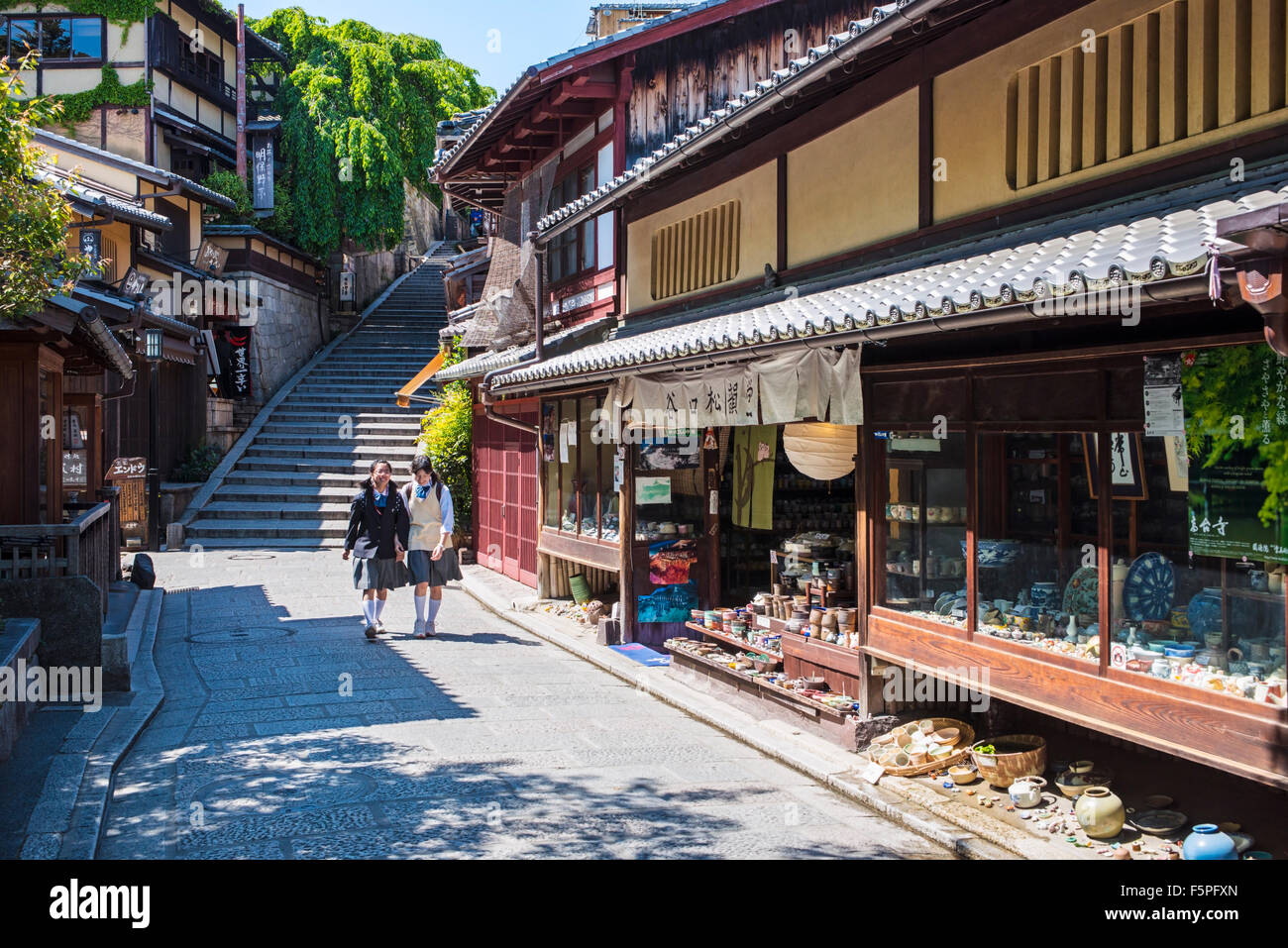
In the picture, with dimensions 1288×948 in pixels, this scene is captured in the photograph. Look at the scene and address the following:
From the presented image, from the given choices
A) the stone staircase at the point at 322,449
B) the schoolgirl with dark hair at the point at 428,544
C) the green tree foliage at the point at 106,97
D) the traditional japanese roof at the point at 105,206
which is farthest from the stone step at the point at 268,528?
the green tree foliage at the point at 106,97

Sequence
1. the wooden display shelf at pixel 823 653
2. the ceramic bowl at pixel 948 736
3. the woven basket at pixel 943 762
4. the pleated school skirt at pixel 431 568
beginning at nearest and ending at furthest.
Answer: the woven basket at pixel 943 762 < the ceramic bowl at pixel 948 736 < the wooden display shelf at pixel 823 653 < the pleated school skirt at pixel 431 568

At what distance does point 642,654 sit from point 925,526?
5.86m

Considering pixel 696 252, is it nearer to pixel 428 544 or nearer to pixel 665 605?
pixel 665 605

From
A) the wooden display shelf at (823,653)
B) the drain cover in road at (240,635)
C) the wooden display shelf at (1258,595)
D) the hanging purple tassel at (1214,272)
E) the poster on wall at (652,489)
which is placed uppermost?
Result: the hanging purple tassel at (1214,272)

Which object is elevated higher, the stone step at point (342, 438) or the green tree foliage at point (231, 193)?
the green tree foliage at point (231, 193)

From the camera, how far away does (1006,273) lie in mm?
6629

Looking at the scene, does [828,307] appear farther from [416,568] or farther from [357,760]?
[416,568]

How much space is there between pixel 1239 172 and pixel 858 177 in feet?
13.6

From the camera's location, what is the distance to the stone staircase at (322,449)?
25.9 meters

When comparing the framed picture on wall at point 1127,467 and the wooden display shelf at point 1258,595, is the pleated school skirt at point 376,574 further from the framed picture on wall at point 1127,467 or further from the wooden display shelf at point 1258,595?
the wooden display shelf at point 1258,595

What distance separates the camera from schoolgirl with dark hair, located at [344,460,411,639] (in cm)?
1421

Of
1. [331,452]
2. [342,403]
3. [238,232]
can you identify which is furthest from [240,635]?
[238,232]

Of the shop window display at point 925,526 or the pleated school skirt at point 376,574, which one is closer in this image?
the shop window display at point 925,526

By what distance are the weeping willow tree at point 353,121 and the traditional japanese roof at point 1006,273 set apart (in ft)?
103
